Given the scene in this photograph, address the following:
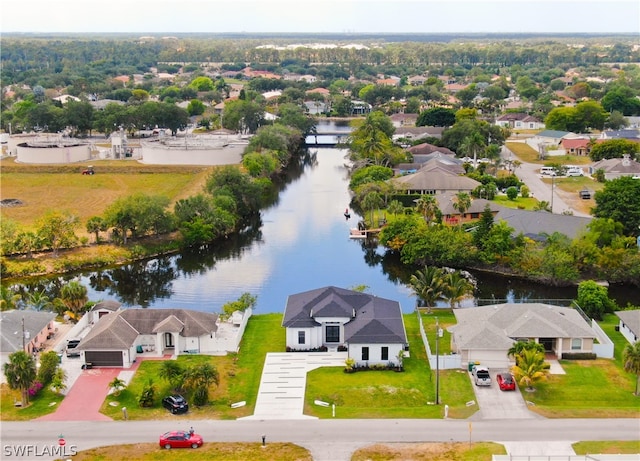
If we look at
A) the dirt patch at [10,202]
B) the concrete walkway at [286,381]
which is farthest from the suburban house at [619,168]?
the dirt patch at [10,202]

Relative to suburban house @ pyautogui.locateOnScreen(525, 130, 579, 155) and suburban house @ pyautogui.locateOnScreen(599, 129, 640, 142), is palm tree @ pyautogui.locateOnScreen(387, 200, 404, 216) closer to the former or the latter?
suburban house @ pyautogui.locateOnScreen(525, 130, 579, 155)

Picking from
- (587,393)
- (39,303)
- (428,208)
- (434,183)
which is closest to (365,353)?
(587,393)

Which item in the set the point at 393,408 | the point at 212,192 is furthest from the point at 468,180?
the point at 393,408

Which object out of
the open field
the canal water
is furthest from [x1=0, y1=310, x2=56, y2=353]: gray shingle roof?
the open field

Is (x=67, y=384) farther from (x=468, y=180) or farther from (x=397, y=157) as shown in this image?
(x=397, y=157)

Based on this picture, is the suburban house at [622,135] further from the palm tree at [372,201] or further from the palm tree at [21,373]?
the palm tree at [21,373]

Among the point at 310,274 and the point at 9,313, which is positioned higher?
the point at 9,313

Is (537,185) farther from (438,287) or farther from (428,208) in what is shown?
(438,287)
